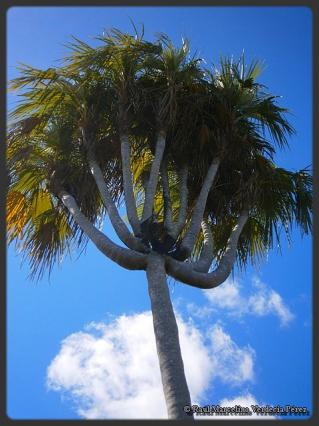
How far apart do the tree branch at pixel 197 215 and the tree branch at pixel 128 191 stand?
610 mm

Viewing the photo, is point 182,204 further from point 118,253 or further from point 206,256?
point 118,253

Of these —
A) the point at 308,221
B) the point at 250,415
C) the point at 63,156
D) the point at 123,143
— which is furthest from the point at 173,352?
the point at 308,221

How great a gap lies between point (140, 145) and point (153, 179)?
1411mm

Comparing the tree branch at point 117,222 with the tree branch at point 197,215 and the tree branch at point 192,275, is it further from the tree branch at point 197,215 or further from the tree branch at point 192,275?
the tree branch at point 197,215

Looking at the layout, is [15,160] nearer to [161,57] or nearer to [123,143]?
[123,143]

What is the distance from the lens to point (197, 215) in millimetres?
8117

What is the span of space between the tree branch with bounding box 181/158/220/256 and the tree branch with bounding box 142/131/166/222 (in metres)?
0.56

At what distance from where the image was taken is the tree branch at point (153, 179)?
7.66 m

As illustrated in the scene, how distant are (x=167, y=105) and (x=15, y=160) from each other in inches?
90.0

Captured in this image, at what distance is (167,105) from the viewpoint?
8.68 m

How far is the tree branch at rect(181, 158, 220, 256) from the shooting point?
7.68 meters

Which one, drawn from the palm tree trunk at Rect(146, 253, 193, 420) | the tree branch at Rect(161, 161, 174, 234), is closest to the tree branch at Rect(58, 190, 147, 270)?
the palm tree trunk at Rect(146, 253, 193, 420)

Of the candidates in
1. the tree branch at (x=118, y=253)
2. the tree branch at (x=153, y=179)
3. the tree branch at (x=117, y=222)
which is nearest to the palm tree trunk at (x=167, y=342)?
the tree branch at (x=118, y=253)

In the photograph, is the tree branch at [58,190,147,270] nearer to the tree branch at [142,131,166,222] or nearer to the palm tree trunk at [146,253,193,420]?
the palm tree trunk at [146,253,193,420]
